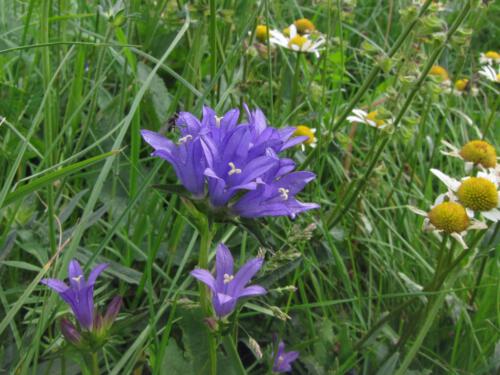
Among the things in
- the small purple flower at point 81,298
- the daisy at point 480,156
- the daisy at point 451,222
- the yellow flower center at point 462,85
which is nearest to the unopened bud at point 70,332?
the small purple flower at point 81,298

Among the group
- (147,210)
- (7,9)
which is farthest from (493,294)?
(7,9)

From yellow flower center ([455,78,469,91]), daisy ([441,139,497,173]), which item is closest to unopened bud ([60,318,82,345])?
daisy ([441,139,497,173])

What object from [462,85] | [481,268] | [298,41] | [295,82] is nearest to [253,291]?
[481,268]

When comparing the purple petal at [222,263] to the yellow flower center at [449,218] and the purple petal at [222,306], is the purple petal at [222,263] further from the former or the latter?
the yellow flower center at [449,218]

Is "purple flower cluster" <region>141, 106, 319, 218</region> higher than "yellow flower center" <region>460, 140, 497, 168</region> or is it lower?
higher

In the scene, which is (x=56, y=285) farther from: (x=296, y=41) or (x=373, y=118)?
(x=296, y=41)

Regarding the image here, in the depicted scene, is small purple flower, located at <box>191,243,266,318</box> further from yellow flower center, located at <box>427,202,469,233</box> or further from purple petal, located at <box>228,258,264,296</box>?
yellow flower center, located at <box>427,202,469,233</box>

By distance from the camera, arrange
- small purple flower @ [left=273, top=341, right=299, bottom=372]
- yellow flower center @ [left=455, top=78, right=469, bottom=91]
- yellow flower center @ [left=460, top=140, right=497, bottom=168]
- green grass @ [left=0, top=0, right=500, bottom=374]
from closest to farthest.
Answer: green grass @ [left=0, top=0, right=500, bottom=374], small purple flower @ [left=273, top=341, right=299, bottom=372], yellow flower center @ [left=460, top=140, right=497, bottom=168], yellow flower center @ [left=455, top=78, right=469, bottom=91]
